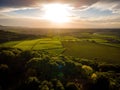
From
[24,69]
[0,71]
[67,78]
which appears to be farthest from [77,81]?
[0,71]

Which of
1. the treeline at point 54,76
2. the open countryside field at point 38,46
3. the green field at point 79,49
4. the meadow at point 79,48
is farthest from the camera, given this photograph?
the open countryside field at point 38,46

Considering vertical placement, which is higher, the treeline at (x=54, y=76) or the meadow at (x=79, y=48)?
the treeline at (x=54, y=76)

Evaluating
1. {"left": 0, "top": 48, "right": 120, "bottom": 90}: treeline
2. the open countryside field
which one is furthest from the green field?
{"left": 0, "top": 48, "right": 120, "bottom": 90}: treeline

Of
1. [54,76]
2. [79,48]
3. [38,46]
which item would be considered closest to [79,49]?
[79,48]

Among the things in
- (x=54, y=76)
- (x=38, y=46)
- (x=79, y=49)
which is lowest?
→ (x=79, y=49)

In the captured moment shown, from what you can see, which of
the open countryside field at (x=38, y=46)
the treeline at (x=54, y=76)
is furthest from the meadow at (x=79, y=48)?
the treeline at (x=54, y=76)

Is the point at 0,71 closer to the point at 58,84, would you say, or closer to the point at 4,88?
the point at 4,88

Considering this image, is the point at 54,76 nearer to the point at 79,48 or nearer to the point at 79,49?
the point at 79,49

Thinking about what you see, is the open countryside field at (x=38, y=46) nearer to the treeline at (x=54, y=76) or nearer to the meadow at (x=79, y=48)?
the meadow at (x=79, y=48)

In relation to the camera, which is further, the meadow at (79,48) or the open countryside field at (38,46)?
the open countryside field at (38,46)
